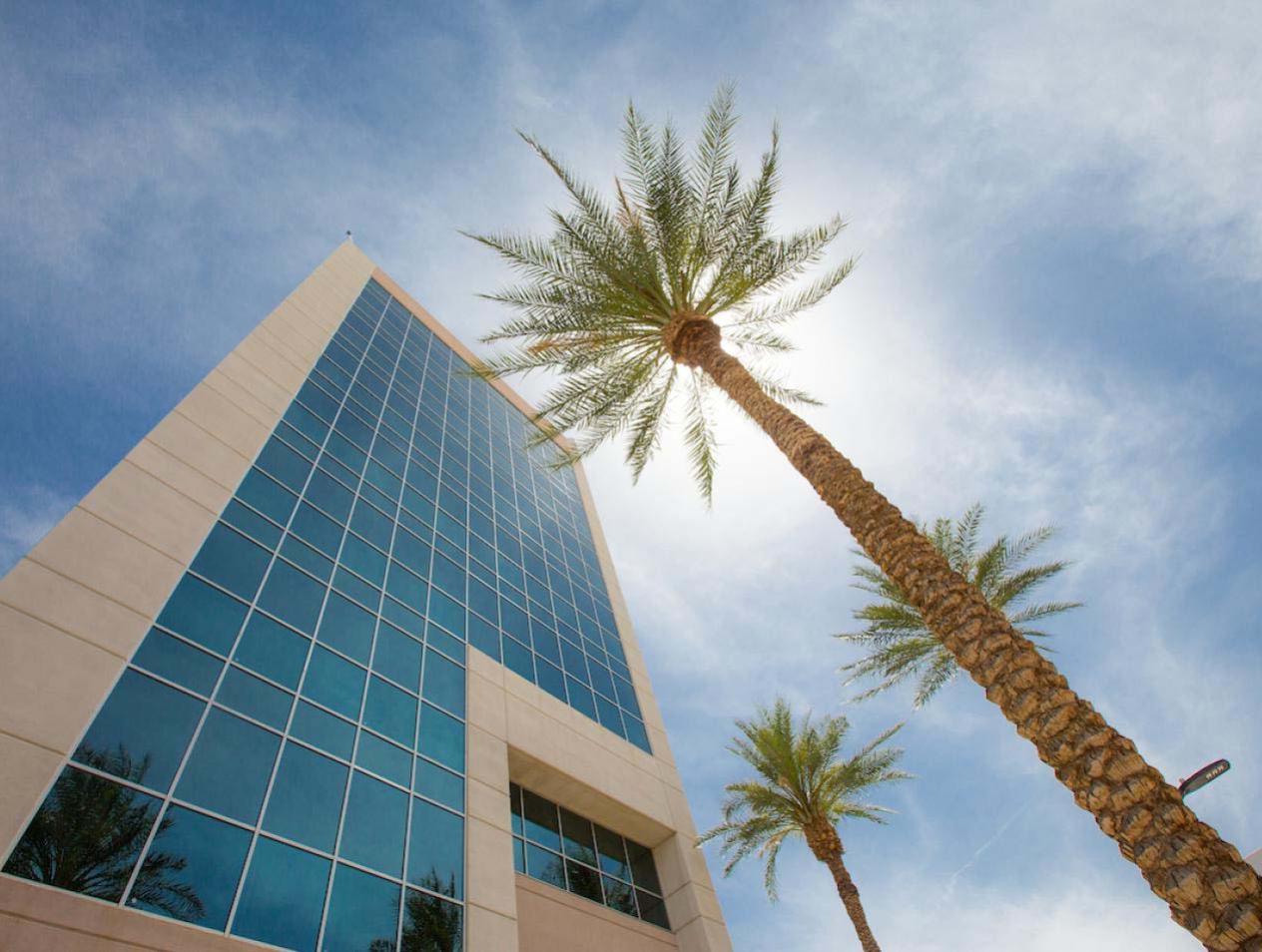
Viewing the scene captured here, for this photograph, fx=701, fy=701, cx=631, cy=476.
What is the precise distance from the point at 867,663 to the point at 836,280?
12.6 meters

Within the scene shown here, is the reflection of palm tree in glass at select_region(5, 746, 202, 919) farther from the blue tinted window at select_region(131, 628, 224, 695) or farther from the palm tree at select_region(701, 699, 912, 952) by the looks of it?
the palm tree at select_region(701, 699, 912, 952)

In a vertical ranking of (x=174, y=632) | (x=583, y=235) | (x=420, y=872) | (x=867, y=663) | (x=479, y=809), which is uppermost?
(x=583, y=235)

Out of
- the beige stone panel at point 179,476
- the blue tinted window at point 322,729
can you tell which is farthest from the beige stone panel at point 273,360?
the blue tinted window at point 322,729

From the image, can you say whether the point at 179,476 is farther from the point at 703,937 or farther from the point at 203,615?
the point at 703,937

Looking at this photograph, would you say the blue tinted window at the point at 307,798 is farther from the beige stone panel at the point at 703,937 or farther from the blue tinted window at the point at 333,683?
the beige stone panel at the point at 703,937

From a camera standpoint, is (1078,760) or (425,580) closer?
(1078,760)

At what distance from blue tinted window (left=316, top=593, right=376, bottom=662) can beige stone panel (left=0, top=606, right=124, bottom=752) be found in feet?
12.8

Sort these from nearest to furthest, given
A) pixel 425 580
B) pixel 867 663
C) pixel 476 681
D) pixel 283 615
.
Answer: pixel 283 615
pixel 476 681
pixel 425 580
pixel 867 663

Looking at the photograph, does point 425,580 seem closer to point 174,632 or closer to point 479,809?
point 479,809

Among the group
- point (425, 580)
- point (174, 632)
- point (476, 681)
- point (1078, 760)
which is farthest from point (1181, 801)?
point (425, 580)

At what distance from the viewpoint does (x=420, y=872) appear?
1095 centimetres

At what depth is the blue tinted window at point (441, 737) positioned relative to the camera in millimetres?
13050

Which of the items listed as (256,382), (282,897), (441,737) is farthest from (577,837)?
(256,382)

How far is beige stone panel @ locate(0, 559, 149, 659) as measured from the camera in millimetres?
8914
